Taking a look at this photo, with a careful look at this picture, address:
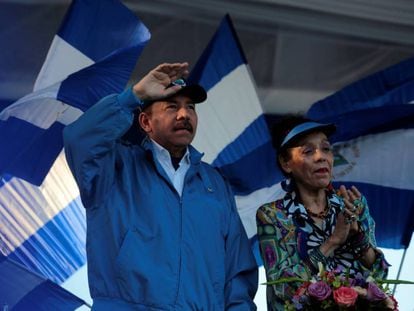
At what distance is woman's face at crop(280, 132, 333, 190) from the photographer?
294cm

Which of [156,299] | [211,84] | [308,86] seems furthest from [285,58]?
[156,299]

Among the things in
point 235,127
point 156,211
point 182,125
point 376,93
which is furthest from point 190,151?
point 376,93

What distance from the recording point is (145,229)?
2.74m

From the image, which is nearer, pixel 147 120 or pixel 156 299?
pixel 156 299

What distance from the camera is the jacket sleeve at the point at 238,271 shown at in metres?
2.84

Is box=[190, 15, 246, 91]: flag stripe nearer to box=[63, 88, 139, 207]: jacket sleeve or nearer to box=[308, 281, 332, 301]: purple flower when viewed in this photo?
box=[63, 88, 139, 207]: jacket sleeve

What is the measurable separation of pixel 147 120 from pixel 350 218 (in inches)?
A: 24.8

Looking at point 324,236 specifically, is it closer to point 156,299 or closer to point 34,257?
point 156,299

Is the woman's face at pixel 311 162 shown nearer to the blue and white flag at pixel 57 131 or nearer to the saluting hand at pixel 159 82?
the saluting hand at pixel 159 82

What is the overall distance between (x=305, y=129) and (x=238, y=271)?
452 mm

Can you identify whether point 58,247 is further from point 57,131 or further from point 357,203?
point 357,203

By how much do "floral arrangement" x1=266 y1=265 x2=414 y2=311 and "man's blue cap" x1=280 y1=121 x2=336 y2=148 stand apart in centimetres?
49

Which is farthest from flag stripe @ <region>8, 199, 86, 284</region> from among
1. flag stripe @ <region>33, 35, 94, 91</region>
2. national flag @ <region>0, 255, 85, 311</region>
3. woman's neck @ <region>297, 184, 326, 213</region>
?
woman's neck @ <region>297, 184, 326, 213</region>

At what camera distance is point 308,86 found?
168 inches
